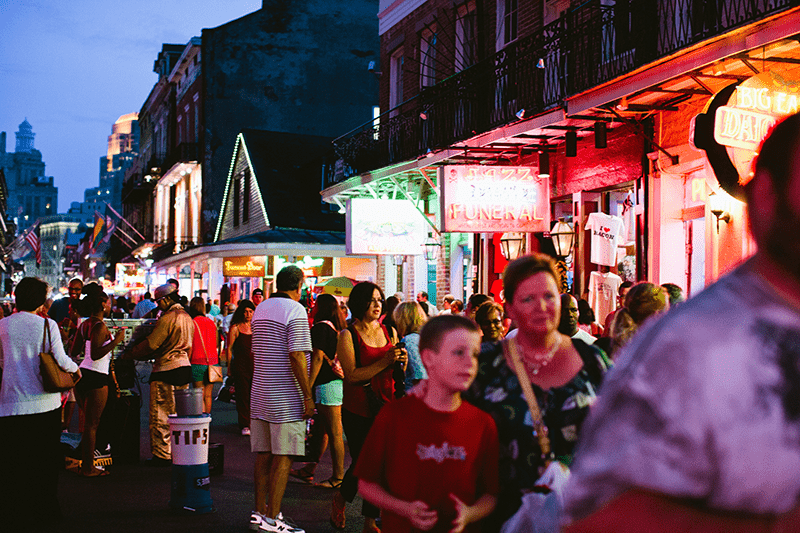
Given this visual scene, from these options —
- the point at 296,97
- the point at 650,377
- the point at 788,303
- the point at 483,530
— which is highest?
the point at 296,97

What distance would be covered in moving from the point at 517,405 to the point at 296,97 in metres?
38.3

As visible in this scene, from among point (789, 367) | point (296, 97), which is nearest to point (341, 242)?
point (296, 97)

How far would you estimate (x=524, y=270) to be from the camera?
3.14 m

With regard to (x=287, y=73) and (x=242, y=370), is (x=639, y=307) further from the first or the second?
(x=287, y=73)

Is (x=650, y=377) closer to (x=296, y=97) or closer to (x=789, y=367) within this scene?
(x=789, y=367)

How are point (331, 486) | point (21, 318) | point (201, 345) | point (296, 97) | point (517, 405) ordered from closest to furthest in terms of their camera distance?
1. point (517, 405)
2. point (21, 318)
3. point (331, 486)
4. point (201, 345)
5. point (296, 97)

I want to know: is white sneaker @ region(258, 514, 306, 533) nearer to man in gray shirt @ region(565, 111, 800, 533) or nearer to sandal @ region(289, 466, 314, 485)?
sandal @ region(289, 466, 314, 485)

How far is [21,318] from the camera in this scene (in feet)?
22.5

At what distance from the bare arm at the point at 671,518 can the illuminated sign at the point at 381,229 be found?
17.7 m

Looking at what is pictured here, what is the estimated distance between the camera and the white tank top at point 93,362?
969 centimetres

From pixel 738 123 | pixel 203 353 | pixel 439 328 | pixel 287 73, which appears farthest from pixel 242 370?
pixel 287 73

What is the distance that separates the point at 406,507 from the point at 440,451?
226 millimetres

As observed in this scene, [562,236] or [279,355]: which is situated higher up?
[562,236]

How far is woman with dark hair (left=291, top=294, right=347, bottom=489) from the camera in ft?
27.9
